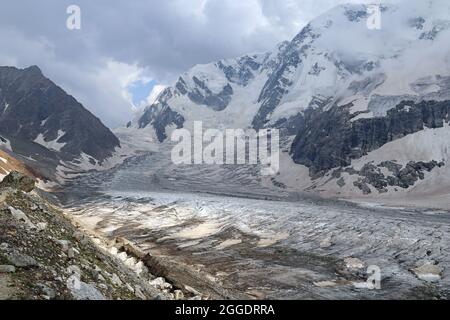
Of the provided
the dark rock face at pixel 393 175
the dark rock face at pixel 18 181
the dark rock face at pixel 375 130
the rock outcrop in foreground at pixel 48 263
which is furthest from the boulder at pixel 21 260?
the dark rock face at pixel 375 130

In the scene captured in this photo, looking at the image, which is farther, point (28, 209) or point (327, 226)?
point (327, 226)

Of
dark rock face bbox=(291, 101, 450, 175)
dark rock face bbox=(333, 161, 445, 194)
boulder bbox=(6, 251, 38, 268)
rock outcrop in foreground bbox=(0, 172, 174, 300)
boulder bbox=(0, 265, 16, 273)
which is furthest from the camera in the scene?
dark rock face bbox=(291, 101, 450, 175)

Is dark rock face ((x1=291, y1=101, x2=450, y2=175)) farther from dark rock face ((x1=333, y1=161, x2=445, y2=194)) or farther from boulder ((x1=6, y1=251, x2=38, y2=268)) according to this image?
boulder ((x1=6, y1=251, x2=38, y2=268))

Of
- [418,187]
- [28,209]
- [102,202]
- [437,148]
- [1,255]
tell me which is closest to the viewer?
[1,255]

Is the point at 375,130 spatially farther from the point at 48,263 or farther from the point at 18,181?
the point at 48,263

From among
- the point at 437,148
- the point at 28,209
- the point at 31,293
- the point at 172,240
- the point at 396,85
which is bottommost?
the point at 172,240

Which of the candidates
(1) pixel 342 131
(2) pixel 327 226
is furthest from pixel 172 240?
(1) pixel 342 131

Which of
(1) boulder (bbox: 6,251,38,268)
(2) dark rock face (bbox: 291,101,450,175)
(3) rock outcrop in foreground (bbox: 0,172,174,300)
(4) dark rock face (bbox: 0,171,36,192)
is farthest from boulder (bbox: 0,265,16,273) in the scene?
(2) dark rock face (bbox: 291,101,450,175)

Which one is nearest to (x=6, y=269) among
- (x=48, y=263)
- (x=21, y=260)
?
(x=21, y=260)
